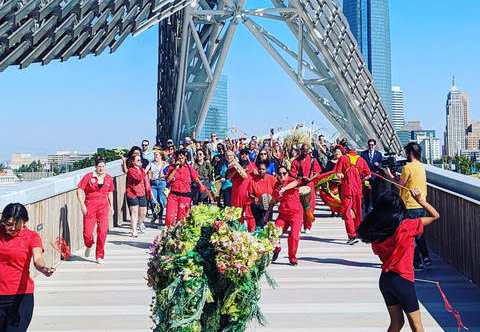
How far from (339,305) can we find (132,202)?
18.5 ft

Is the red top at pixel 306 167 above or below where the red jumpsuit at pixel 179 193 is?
above

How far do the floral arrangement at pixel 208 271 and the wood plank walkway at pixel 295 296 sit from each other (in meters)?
1.69

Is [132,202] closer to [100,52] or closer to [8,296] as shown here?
[8,296]

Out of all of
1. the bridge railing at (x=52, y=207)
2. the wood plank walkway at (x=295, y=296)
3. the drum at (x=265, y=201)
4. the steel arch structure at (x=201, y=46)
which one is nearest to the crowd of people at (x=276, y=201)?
the drum at (x=265, y=201)

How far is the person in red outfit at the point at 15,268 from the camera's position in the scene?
13.8ft

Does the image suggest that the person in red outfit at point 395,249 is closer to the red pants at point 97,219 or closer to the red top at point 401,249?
the red top at point 401,249

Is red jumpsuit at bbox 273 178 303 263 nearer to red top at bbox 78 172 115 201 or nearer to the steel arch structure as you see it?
red top at bbox 78 172 115 201

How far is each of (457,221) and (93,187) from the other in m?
4.90

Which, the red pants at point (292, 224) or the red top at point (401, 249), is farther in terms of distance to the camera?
the red pants at point (292, 224)

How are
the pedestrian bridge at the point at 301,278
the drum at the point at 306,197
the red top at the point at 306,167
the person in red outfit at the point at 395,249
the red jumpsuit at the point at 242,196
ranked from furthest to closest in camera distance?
the red top at the point at 306,167 < the drum at the point at 306,197 < the red jumpsuit at the point at 242,196 < the pedestrian bridge at the point at 301,278 < the person in red outfit at the point at 395,249

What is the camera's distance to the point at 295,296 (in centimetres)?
697

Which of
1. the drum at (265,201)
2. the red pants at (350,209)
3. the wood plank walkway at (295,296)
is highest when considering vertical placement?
the drum at (265,201)

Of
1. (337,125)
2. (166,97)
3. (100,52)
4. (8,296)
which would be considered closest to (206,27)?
(166,97)

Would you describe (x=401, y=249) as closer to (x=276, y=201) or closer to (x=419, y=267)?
(x=419, y=267)
